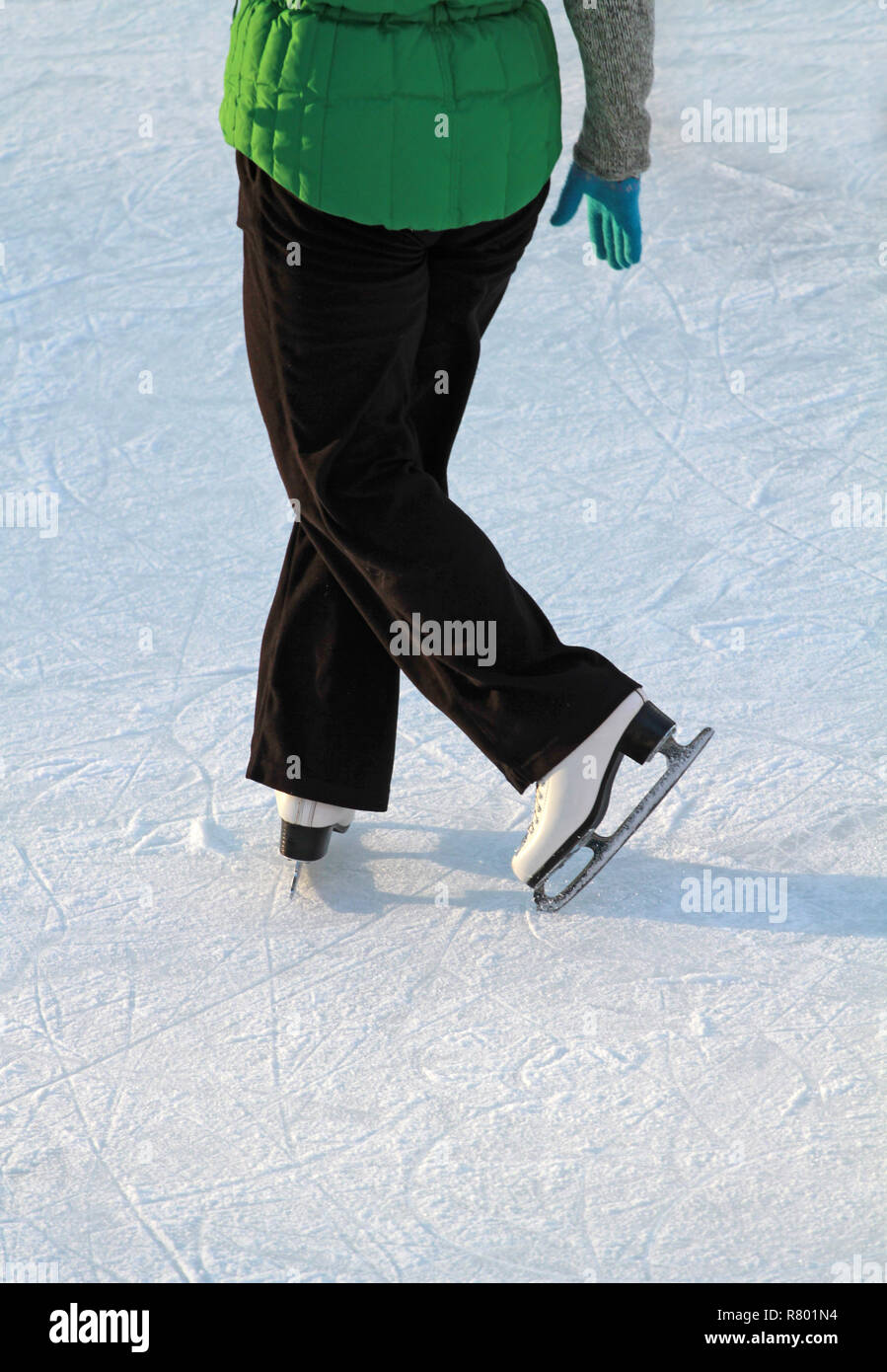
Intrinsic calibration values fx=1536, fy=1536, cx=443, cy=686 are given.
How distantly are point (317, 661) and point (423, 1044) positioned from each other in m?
0.44

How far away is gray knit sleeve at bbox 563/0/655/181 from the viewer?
4.79 feet

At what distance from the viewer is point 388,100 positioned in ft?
4.67

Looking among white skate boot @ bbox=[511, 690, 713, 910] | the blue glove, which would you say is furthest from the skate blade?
the blue glove

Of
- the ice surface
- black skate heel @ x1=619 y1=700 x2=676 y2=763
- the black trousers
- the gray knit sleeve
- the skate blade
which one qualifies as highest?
the gray knit sleeve

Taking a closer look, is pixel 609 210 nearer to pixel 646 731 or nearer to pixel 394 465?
pixel 394 465

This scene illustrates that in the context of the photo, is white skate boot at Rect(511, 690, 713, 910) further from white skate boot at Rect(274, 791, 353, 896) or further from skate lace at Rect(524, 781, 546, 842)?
white skate boot at Rect(274, 791, 353, 896)

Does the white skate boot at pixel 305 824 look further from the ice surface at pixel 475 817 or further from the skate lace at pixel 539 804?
the skate lace at pixel 539 804

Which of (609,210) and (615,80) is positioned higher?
(615,80)

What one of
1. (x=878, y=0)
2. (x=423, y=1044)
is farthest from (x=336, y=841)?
(x=878, y=0)

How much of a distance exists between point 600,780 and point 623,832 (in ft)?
0.26

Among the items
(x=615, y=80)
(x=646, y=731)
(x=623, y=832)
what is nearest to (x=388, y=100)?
(x=615, y=80)

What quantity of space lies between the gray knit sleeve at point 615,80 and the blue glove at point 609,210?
15mm

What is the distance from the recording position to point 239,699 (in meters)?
2.13

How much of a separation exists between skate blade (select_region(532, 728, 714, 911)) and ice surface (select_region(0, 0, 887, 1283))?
5 cm
